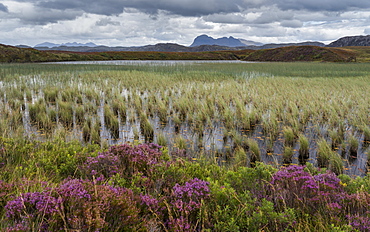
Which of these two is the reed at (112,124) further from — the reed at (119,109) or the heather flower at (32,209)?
the heather flower at (32,209)

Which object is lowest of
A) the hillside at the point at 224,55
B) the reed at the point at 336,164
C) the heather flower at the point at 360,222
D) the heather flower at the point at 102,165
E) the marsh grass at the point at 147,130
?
the reed at the point at 336,164

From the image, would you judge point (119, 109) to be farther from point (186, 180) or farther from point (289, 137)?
point (186, 180)

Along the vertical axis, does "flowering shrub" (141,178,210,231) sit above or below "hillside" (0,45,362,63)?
below

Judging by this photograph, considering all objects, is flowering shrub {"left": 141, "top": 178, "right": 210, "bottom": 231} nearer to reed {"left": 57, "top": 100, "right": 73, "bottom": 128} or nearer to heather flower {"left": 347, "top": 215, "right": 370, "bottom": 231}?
heather flower {"left": 347, "top": 215, "right": 370, "bottom": 231}

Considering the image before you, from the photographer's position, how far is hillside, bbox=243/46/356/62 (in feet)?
220

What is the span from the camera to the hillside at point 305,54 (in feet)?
220

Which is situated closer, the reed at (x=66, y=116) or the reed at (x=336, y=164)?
the reed at (x=336, y=164)

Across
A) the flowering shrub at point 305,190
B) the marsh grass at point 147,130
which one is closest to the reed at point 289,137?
the flowering shrub at point 305,190

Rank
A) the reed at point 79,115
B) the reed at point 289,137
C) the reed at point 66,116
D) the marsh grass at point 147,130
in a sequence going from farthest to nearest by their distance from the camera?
the reed at point 79,115
the reed at point 66,116
the marsh grass at point 147,130
the reed at point 289,137

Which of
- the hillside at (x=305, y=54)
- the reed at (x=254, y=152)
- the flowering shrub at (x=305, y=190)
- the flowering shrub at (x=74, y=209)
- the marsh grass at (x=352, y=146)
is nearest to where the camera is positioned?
the flowering shrub at (x=74, y=209)

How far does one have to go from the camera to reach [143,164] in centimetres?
447

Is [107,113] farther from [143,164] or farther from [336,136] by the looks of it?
[336,136]

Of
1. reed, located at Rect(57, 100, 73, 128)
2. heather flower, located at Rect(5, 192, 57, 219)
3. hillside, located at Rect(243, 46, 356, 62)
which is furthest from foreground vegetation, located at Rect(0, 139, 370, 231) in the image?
hillside, located at Rect(243, 46, 356, 62)

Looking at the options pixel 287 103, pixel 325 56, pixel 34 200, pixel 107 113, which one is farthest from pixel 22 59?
pixel 325 56
